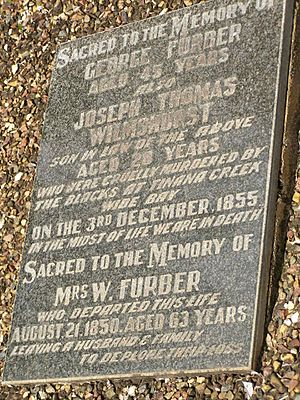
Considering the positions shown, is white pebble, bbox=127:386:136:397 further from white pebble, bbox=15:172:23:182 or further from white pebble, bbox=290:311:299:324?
white pebble, bbox=15:172:23:182

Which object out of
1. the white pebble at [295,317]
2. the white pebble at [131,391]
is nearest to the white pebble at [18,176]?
the white pebble at [131,391]

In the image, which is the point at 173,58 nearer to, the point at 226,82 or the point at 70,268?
the point at 226,82

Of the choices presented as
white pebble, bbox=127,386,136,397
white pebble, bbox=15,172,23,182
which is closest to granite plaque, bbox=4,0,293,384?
white pebble, bbox=127,386,136,397

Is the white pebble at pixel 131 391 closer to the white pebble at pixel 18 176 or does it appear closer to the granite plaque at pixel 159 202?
the granite plaque at pixel 159 202

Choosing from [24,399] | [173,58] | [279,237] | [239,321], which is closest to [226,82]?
[173,58]

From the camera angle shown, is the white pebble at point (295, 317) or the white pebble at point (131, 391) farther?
the white pebble at point (131, 391)

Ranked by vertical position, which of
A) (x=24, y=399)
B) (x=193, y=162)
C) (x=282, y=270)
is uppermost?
(x=193, y=162)

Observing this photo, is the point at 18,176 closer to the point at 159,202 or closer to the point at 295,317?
the point at 159,202

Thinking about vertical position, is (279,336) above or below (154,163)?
below

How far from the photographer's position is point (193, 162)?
5.29 m

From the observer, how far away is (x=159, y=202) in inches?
210

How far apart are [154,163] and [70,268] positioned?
606mm

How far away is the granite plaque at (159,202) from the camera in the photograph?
4977 mm

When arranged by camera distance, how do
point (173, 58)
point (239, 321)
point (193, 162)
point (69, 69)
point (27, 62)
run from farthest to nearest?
point (27, 62) < point (69, 69) < point (173, 58) < point (193, 162) < point (239, 321)
